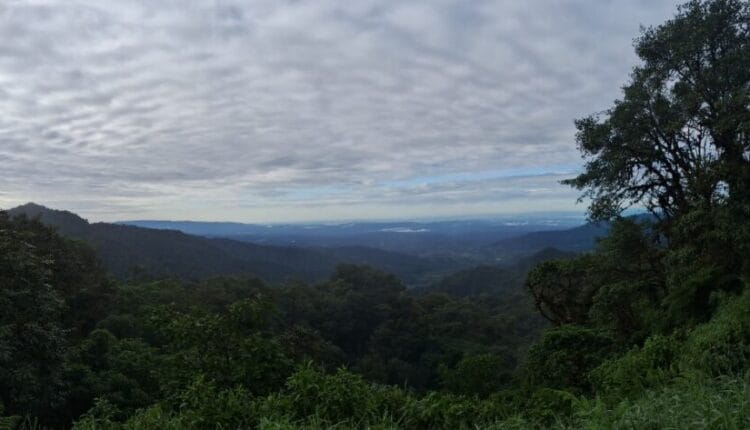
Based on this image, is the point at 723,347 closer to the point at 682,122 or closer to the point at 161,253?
the point at 682,122

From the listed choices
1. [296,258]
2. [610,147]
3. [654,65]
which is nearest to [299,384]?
[610,147]

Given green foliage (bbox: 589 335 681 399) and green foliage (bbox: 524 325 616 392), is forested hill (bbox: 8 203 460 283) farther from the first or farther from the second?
green foliage (bbox: 589 335 681 399)

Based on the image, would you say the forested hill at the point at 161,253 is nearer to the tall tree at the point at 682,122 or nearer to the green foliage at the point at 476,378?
the green foliage at the point at 476,378

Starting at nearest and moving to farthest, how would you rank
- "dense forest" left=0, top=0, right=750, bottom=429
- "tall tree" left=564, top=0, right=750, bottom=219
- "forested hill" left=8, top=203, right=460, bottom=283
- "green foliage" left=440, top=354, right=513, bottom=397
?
"dense forest" left=0, top=0, right=750, bottom=429
"tall tree" left=564, top=0, right=750, bottom=219
"green foliage" left=440, top=354, right=513, bottom=397
"forested hill" left=8, top=203, right=460, bottom=283

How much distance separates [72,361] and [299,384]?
15.4m

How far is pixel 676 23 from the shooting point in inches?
518

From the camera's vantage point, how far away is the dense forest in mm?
5309

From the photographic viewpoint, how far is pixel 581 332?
1294cm

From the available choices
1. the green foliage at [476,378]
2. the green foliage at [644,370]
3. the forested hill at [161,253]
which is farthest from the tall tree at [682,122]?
the forested hill at [161,253]

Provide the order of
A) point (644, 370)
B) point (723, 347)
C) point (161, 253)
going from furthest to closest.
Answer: point (161, 253), point (644, 370), point (723, 347)

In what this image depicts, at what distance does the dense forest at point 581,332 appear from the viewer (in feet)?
17.4

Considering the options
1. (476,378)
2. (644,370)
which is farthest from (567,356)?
(476,378)

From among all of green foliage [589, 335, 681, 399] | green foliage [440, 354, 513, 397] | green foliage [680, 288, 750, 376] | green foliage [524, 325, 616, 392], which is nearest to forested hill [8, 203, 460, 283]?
green foliage [440, 354, 513, 397]

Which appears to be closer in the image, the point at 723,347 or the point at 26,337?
the point at 723,347
